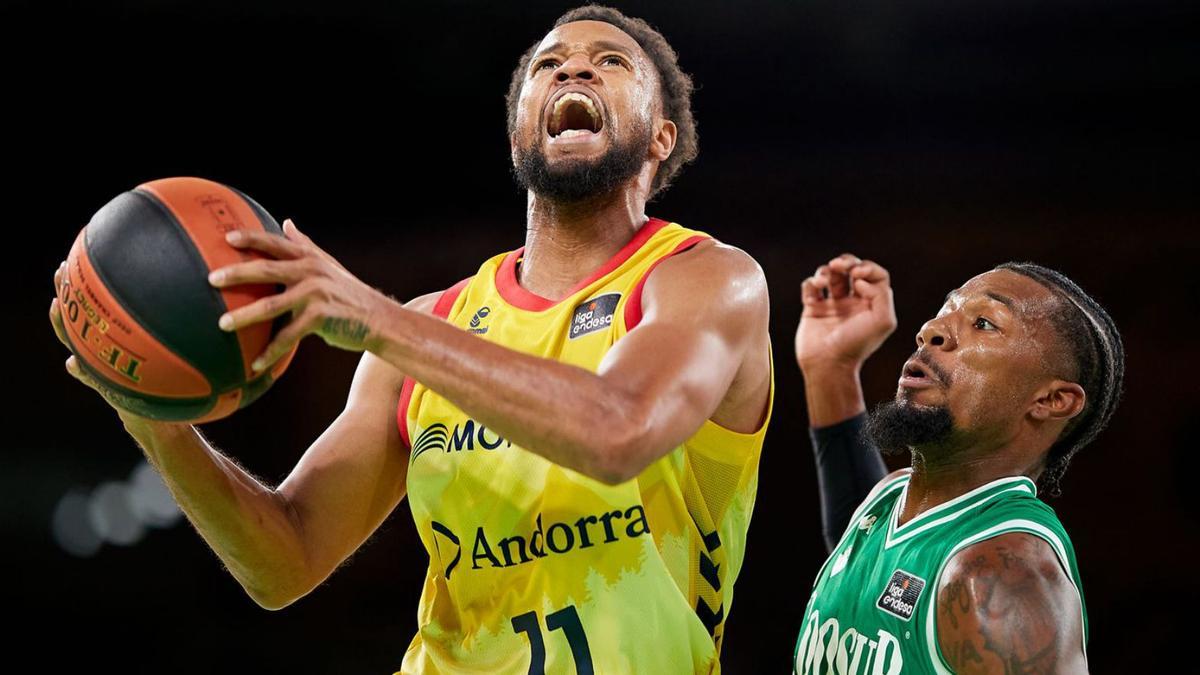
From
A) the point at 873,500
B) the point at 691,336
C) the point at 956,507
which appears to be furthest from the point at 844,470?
the point at 691,336

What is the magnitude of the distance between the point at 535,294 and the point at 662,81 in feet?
2.63

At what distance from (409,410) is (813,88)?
4969 millimetres

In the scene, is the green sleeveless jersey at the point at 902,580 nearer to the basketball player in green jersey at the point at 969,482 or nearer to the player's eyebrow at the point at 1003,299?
the basketball player in green jersey at the point at 969,482

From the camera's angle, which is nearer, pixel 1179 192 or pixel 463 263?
pixel 1179 192

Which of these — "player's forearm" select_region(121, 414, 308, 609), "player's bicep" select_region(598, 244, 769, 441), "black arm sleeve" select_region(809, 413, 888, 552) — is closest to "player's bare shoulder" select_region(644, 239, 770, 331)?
"player's bicep" select_region(598, 244, 769, 441)

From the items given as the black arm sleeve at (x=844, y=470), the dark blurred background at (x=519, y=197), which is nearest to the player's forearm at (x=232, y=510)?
the black arm sleeve at (x=844, y=470)

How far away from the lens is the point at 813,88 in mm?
7352

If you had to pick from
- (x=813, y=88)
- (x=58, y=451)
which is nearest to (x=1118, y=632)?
(x=813, y=88)

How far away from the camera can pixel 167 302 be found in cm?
211

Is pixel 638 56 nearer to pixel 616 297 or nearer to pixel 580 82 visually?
pixel 580 82

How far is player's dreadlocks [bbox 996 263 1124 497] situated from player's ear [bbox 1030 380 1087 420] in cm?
4

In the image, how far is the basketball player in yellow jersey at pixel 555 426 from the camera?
6.84 ft

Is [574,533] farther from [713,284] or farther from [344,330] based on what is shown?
[344,330]

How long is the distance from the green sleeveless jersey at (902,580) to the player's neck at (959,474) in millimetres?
45
